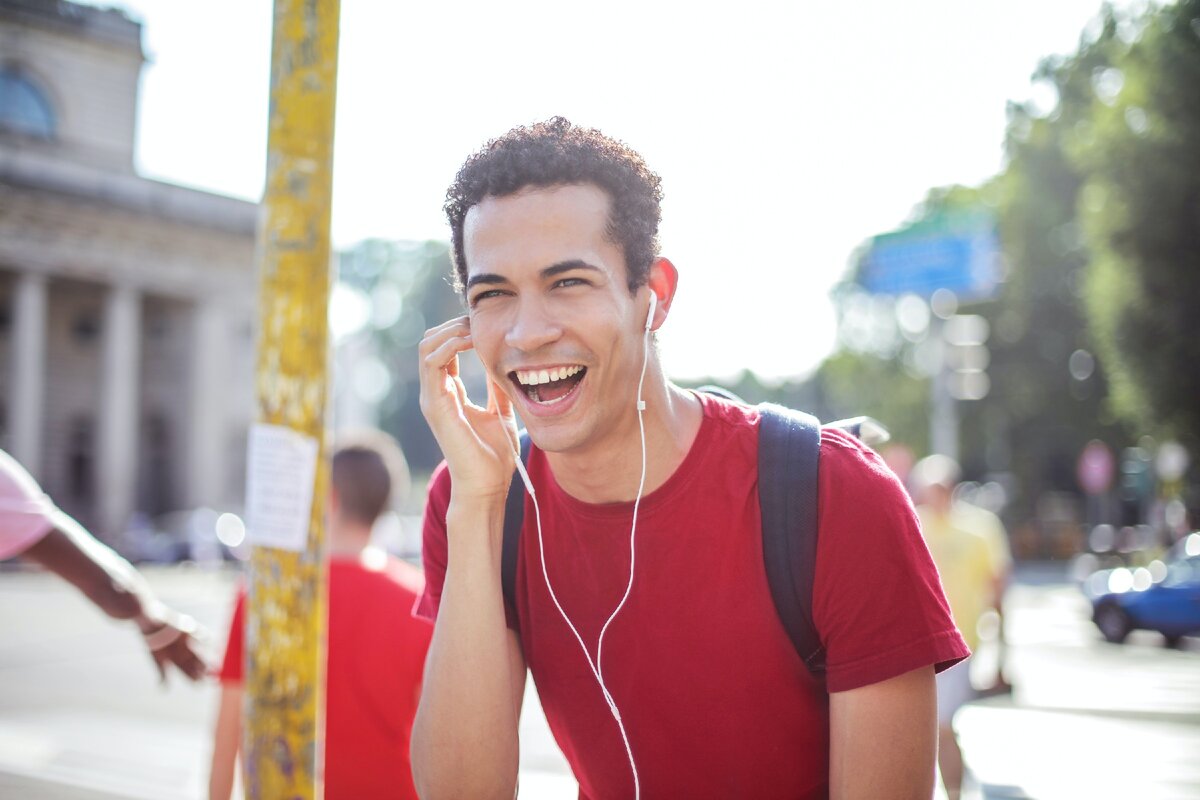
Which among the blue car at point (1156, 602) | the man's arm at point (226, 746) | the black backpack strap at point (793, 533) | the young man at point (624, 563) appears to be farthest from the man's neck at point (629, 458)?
the blue car at point (1156, 602)

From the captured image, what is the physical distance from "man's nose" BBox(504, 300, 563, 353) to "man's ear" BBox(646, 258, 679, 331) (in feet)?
0.82

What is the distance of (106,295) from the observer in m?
48.0

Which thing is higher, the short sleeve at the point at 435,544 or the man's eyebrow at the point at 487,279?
the man's eyebrow at the point at 487,279

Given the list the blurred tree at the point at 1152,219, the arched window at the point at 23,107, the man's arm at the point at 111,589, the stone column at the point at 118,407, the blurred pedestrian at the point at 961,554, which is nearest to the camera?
the man's arm at the point at 111,589

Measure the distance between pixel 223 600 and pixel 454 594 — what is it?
2378cm

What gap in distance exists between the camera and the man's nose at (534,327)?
2438 mm

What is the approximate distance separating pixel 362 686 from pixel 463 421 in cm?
135

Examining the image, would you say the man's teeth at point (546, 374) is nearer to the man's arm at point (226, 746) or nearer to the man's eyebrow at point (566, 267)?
the man's eyebrow at point (566, 267)

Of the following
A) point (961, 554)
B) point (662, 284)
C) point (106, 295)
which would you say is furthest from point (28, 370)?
point (662, 284)

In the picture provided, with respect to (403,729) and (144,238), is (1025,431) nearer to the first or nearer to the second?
(144,238)

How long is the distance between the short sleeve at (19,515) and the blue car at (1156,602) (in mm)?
19147

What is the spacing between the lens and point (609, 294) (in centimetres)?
248

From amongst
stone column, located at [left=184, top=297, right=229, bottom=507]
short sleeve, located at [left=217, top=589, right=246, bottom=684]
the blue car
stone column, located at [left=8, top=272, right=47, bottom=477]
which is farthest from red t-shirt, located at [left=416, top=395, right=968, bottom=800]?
stone column, located at [left=184, top=297, right=229, bottom=507]

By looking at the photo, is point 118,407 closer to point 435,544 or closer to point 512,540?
point 435,544
